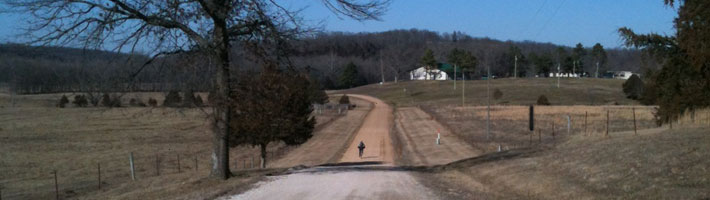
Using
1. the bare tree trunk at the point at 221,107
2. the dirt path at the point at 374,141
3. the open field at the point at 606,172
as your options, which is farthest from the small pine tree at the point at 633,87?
the bare tree trunk at the point at 221,107

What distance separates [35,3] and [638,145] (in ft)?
46.8

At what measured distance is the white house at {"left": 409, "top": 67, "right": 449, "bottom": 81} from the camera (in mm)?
155312

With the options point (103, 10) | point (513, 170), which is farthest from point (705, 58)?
point (103, 10)

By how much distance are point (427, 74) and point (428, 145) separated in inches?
4847

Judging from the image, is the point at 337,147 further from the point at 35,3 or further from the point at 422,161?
the point at 35,3

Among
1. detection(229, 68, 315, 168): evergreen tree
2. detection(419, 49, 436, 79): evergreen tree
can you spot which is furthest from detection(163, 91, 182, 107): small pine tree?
detection(419, 49, 436, 79): evergreen tree

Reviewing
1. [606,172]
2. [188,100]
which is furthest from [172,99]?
[606,172]

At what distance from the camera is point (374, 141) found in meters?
46.5

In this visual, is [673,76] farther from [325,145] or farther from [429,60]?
[429,60]

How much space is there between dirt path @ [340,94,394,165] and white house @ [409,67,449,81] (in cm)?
7874

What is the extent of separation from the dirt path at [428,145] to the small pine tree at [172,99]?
15.8m

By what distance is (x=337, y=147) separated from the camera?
1660 inches

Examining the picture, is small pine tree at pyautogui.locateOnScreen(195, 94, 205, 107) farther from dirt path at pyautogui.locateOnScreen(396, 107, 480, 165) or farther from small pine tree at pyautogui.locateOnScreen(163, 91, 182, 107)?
dirt path at pyautogui.locateOnScreen(396, 107, 480, 165)

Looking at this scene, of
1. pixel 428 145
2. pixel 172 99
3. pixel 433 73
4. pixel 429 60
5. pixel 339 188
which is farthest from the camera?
pixel 433 73
